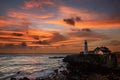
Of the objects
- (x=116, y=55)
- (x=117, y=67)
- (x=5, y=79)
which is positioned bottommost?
(x=5, y=79)

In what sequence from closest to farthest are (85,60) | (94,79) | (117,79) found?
(117,79) → (94,79) → (85,60)

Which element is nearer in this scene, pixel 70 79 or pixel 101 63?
pixel 70 79

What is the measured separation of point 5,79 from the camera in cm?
3312

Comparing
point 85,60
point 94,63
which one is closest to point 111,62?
point 94,63

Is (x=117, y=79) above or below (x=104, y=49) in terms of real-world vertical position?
below

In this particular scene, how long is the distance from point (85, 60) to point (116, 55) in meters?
21.5

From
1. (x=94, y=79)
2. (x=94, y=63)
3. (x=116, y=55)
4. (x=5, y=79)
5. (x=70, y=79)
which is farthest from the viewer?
(x=94, y=63)

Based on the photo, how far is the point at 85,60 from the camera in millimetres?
56406

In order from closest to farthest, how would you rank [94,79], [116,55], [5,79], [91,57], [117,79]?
[117,79], [94,79], [5,79], [116,55], [91,57]

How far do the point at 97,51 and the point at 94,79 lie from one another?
3545 centimetres

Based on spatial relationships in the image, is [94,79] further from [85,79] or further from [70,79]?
[70,79]

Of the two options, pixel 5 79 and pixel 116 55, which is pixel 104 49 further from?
pixel 5 79

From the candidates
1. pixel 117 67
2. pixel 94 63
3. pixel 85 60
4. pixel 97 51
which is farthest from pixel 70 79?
pixel 97 51

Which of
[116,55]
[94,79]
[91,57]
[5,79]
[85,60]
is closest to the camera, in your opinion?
[94,79]
